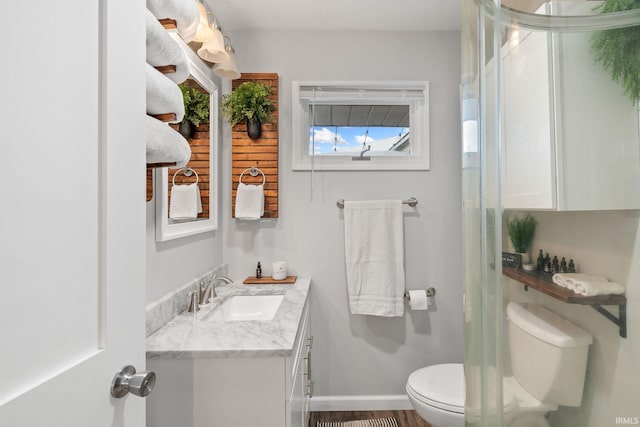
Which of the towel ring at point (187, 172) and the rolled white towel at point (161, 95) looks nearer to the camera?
the rolled white towel at point (161, 95)

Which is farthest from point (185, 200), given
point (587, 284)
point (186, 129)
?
point (587, 284)

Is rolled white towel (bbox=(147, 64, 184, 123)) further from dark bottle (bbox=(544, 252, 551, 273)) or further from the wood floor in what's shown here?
the wood floor

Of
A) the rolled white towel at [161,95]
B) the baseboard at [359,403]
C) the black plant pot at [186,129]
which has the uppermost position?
the black plant pot at [186,129]

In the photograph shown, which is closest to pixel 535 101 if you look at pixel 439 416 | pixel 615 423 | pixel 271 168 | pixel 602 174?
pixel 602 174

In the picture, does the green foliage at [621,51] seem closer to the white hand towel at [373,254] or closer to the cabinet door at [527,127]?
the cabinet door at [527,127]

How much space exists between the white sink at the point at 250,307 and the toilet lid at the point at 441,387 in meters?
0.78

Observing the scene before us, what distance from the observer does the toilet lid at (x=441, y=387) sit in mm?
1480

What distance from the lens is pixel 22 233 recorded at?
0.46 meters

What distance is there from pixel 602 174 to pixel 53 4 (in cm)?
88

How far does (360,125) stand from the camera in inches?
89.4

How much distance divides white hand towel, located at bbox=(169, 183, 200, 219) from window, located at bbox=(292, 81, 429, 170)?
694 mm

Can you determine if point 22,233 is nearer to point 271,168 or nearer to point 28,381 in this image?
point 28,381

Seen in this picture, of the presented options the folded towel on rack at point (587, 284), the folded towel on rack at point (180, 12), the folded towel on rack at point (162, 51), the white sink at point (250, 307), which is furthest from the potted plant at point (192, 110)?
the folded towel on rack at point (587, 284)

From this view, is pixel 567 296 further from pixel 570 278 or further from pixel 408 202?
pixel 408 202
